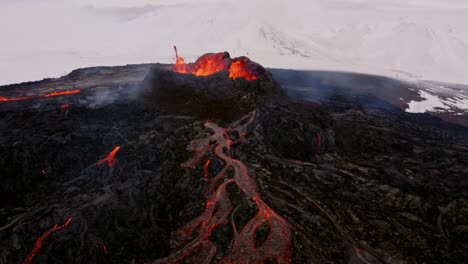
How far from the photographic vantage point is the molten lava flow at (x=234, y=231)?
30.0 metres

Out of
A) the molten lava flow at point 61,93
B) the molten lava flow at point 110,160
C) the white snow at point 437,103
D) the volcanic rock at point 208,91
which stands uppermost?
the molten lava flow at point 61,93

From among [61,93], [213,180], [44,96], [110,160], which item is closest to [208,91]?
[213,180]

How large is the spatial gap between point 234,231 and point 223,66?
56130mm

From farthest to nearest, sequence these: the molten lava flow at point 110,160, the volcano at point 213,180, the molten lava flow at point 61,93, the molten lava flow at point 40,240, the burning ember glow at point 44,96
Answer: the molten lava flow at point 61,93 → the burning ember glow at point 44,96 → the molten lava flow at point 110,160 → the volcano at point 213,180 → the molten lava flow at point 40,240

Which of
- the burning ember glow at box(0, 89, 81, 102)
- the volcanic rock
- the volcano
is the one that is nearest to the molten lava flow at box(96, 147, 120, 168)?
the volcano

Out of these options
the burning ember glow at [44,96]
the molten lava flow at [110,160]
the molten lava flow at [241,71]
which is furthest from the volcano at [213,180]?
the molten lava flow at [241,71]

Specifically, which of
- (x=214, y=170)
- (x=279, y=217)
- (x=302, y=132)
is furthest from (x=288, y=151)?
(x=279, y=217)

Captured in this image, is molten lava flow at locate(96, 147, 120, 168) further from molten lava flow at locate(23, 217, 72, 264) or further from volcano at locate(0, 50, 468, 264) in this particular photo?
molten lava flow at locate(23, 217, 72, 264)

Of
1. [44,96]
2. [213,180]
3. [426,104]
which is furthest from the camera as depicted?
[426,104]

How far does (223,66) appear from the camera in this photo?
8162cm

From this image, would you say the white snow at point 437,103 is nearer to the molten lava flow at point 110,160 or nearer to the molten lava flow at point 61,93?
the molten lava flow at point 110,160

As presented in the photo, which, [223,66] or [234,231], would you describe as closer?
[234,231]

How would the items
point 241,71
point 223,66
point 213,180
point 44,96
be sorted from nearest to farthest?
point 213,180
point 44,96
point 241,71
point 223,66

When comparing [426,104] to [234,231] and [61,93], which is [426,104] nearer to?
[234,231]
